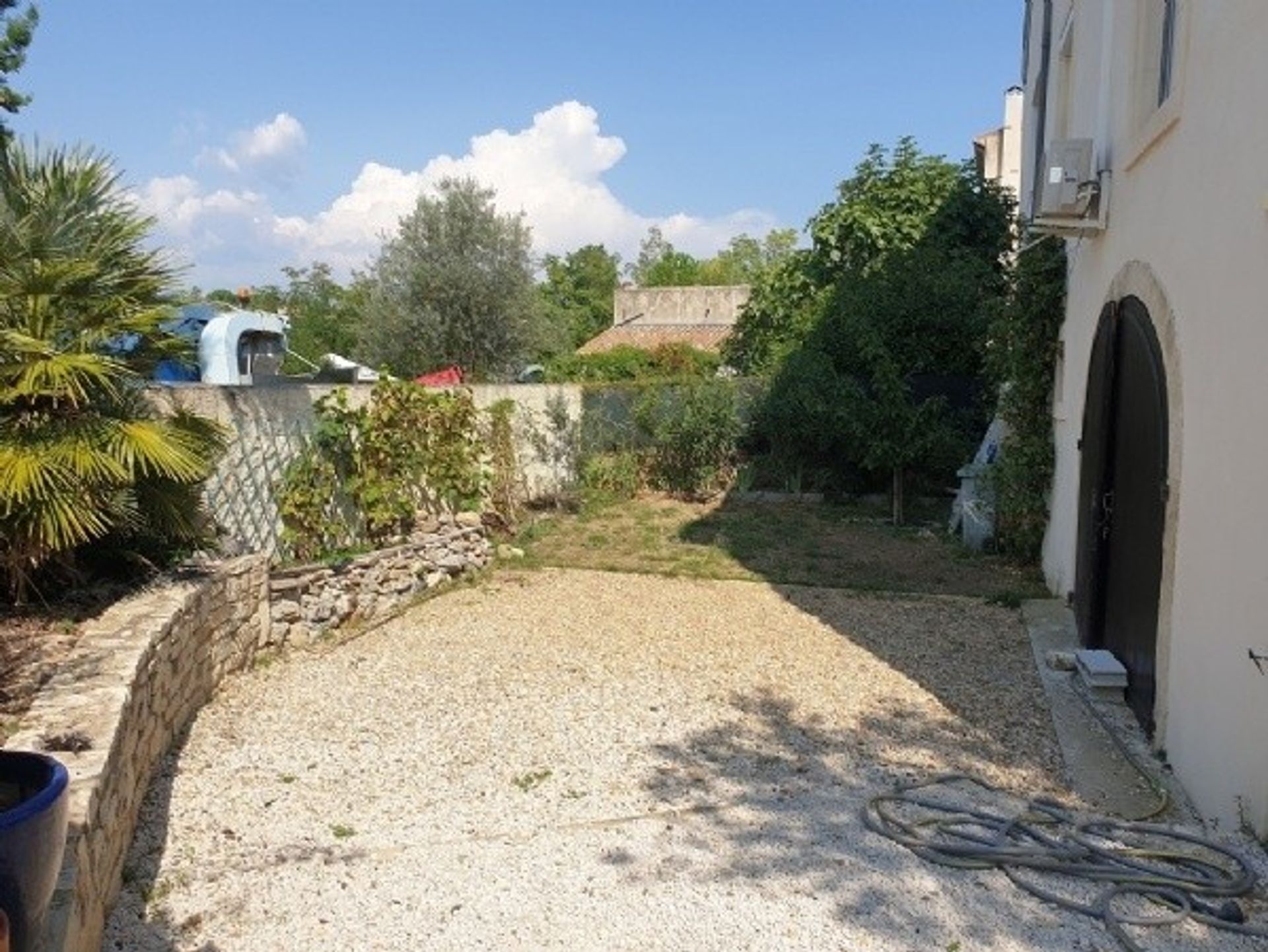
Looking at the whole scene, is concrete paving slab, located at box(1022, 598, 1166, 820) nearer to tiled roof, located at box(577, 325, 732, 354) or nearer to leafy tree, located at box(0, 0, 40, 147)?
leafy tree, located at box(0, 0, 40, 147)

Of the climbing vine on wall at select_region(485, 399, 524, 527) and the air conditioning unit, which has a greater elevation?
the air conditioning unit

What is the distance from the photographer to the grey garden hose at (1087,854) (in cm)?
337

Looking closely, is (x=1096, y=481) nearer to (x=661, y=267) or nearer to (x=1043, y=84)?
(x=1043, y=84)

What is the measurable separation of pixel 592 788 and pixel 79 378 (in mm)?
3288

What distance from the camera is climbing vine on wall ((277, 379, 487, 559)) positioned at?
27.1 ft

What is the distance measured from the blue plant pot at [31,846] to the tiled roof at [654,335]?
35812mm

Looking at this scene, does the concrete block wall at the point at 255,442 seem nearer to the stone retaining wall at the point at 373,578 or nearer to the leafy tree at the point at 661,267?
the stone retaining wall at the point at 373,578

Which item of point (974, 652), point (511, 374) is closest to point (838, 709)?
point (974, 652)

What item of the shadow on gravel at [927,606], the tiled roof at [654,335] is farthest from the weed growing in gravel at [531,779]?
the tiled roof at [654,335]

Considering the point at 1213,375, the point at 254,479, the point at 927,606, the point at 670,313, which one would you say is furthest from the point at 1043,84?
the point at 670,313

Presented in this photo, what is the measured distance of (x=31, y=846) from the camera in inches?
82.7

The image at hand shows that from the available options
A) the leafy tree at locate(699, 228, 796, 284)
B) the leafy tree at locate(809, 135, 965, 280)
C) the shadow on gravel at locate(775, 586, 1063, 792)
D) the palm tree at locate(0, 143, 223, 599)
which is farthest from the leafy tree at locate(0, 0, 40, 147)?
the leafy tree at locate(699, 228, 796, 284)

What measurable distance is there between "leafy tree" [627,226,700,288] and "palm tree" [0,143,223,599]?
65.4 metres

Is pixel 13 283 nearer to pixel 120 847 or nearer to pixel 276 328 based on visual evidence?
pixel 120 847
